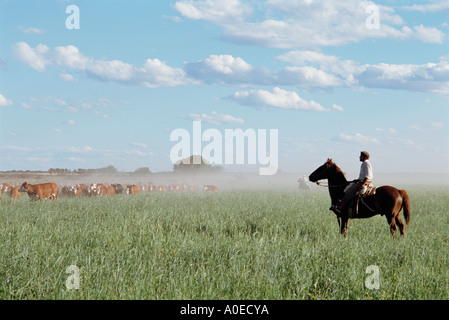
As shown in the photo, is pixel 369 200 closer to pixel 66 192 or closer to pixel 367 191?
pixel 367 191

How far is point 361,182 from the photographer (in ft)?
36.7

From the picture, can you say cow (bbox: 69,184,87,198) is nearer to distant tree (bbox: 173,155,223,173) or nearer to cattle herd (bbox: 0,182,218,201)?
cattle herd (bbox: 0,182,218,201)

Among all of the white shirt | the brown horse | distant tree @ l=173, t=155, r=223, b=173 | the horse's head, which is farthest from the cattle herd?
distant tree @ l=173, t=155, r=223, b=173

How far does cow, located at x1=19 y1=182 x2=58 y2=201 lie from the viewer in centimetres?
2436

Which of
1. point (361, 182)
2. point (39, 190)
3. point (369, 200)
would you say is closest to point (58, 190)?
point (39, 190)

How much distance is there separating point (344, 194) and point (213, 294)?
701 centimetres

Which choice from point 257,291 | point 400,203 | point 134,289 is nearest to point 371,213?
point 400,203

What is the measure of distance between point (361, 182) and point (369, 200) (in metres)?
0.96

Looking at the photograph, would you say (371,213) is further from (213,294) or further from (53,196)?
(53,196)

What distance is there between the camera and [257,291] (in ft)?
20.0

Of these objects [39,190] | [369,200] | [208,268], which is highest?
[369,200]

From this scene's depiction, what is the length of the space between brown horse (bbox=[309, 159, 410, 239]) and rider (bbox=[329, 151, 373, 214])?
1.00 ft
